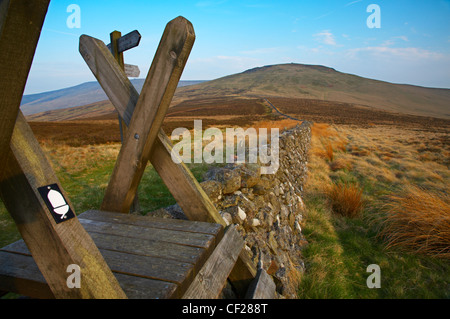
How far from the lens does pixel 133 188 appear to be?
1.84 metres

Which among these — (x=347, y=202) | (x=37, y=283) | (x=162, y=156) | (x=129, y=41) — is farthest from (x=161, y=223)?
(x=347, y=202)

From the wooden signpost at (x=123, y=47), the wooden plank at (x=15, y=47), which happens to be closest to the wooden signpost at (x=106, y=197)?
the wooden plank at (x=15, y=47)

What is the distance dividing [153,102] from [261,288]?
5.16 ft

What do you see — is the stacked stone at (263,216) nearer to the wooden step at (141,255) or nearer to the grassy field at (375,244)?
the grassy field at (375,244)

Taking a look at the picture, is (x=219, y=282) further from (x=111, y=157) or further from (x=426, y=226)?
(x=111, y=157)

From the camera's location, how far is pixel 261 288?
1.75m

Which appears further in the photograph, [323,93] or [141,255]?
[323,93]

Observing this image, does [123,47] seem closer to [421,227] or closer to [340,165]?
[421,227]

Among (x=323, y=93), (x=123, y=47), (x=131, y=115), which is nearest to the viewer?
(x=131, y=115)

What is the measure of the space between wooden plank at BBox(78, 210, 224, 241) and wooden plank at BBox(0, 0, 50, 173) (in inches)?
49.9

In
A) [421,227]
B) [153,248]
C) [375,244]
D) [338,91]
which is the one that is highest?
[338,91]

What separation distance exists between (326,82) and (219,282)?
118 meters

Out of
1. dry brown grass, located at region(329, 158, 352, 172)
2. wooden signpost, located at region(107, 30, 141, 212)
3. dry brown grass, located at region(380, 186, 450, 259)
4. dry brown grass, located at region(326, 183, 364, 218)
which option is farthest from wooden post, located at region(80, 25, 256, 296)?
dry brown grass, located at region(329, 158, 352, 172)
